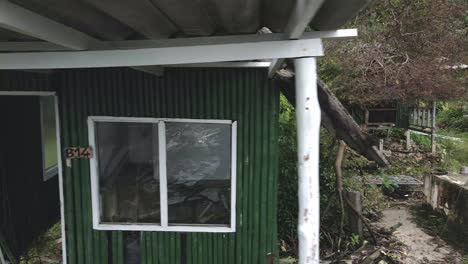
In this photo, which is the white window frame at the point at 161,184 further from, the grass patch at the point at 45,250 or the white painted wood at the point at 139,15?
the grass patch at the point at 45,250

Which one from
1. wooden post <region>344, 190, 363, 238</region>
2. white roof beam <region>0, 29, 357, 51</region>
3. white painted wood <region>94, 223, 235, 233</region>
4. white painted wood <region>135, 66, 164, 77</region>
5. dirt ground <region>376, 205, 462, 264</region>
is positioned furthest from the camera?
wooden post <region>344, 190, 363, 238</region>

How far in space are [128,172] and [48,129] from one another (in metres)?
2.18

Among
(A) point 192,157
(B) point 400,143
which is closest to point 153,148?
(A) point 192,157

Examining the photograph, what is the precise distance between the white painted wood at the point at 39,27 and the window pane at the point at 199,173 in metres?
1.52

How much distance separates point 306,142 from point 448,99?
7227 mm

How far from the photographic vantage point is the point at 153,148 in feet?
12.0

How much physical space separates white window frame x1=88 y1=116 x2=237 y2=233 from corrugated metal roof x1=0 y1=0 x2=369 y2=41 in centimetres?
118

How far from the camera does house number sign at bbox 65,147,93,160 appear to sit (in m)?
3.62

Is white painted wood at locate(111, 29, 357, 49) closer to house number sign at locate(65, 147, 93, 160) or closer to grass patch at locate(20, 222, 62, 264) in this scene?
house number sign at locate(65, 147, 93, 160)

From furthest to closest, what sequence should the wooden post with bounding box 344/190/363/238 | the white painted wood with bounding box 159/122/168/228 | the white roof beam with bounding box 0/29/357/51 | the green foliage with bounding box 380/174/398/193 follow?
the green foliage with bounding box 380/174/398/193, the wooden post with bounding box 344/190/363/238, the white painted wood with bounding box 159/122/168/228, the white roof beam with bounding box 0/29/357/51

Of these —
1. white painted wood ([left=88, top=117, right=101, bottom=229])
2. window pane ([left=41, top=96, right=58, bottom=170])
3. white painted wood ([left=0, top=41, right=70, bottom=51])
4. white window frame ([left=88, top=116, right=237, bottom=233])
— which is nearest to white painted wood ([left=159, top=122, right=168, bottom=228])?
white window frame ([left=88, top=116, right=237, bottom=233])

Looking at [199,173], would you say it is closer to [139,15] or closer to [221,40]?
[221,40]

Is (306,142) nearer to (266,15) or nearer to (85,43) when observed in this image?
(266,15)

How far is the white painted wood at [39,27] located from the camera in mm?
1643
